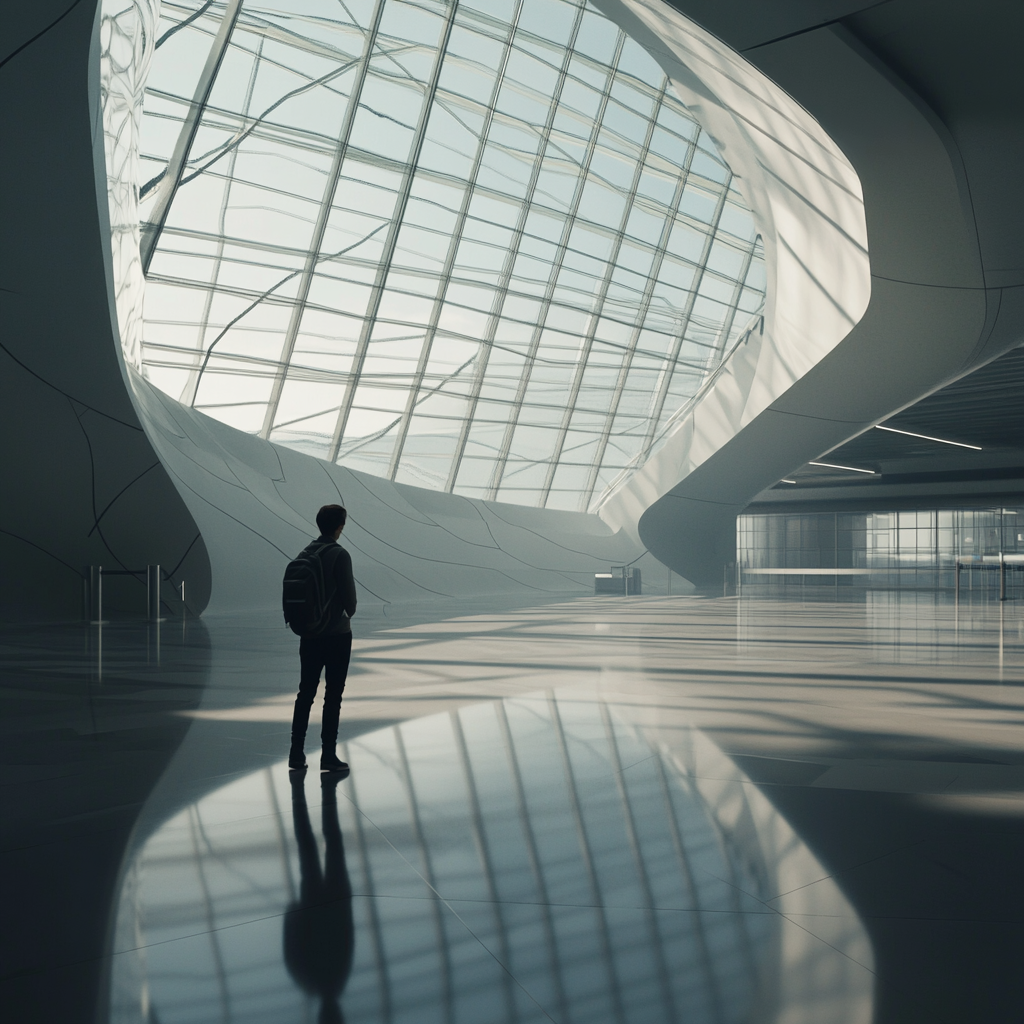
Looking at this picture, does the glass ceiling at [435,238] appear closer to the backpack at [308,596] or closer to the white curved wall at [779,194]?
the white curved wall at [779,194]

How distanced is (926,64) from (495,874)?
8.99 m

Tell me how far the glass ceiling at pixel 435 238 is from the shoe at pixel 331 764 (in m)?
22.4

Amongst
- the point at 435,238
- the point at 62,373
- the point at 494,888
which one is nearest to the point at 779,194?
the point at 62,373

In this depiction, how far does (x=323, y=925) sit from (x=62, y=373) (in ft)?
49.2

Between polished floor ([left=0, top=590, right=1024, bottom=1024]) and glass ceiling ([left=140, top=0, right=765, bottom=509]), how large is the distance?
65.6 ft

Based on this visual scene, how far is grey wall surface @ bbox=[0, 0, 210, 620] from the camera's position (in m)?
10.8

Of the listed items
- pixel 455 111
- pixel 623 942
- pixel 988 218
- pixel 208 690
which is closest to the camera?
pixel 623 942

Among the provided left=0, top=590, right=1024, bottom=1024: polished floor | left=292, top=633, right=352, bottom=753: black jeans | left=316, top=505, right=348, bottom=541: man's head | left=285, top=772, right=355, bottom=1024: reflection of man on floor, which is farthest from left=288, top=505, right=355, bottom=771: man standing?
left=285, top=772, right=355, bottom=1024: reflection of man on floor

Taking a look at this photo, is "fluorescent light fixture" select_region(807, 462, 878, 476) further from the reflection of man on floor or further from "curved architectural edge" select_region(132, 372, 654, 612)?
the reflection of man on floor

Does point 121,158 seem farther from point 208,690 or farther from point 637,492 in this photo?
point 637,492

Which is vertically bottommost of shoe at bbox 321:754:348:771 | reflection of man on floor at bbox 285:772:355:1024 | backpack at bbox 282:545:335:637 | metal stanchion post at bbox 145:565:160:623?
reflection of man on floor at bbox 285:772:355:1024

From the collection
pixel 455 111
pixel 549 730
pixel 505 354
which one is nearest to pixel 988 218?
pixel 549 730

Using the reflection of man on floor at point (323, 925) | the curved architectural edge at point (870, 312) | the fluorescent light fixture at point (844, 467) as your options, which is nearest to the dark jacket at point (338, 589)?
the reflection of man on floor at point (323, 925)

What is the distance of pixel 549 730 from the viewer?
680 centimetres
